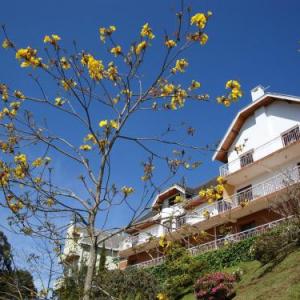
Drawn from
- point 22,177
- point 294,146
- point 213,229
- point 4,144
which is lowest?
point 22,177

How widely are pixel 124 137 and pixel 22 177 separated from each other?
4.66 ft

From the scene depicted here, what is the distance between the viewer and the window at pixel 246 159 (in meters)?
28.7

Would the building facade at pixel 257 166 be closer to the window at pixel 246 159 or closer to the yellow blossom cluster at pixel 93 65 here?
the window at pixel 246 159

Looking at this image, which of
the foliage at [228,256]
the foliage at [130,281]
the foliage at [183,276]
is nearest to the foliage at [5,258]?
the foliage at [130,281]

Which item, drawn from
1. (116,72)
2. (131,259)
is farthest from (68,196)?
(131,259)

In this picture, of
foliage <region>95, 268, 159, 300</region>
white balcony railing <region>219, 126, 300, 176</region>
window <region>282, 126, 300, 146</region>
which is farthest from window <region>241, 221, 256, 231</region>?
Result: foliage <region>95, 268, 159, 300</region>

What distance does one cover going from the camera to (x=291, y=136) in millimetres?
26188

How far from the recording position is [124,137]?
5672 millimetres

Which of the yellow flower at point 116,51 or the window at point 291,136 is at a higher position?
the window at point 291,136

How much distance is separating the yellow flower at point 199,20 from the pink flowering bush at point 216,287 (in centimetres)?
1312

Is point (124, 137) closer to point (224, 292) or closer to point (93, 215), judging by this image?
point (93, 215)

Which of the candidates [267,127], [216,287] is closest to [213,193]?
[216,287]

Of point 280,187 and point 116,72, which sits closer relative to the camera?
point 116,72

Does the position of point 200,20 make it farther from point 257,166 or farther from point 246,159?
Result: point 246,159
